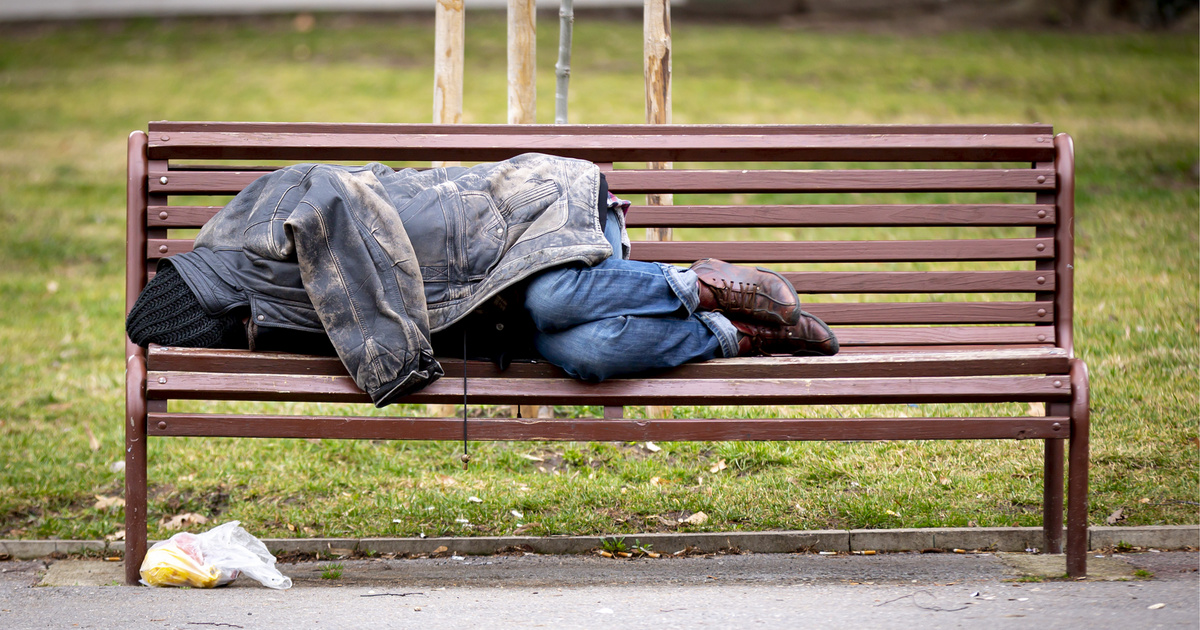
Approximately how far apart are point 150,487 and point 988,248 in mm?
3086

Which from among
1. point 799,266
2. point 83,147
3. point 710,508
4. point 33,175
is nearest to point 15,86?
point 83,147

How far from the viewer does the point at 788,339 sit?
3.36m

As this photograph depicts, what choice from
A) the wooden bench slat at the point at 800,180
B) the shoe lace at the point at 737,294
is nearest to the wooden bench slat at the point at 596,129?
the wooden bench slat at the point at 800,180

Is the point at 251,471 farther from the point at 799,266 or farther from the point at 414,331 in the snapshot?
the point at 799,266

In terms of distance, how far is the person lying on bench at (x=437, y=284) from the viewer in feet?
9.78

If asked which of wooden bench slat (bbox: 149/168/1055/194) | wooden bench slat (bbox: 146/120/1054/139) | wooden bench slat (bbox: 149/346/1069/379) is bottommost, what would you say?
wooden bench slat (bbox: 149/346/1069/379)

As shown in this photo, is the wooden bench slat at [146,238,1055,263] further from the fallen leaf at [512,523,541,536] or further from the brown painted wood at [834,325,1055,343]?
the fallen leaf at [512,523,541,536]

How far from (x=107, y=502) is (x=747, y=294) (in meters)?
2.46

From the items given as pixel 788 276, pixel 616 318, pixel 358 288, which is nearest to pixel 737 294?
pixel 616 318

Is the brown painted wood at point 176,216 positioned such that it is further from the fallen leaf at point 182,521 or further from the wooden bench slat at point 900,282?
the wooden bench slat at point 900,282

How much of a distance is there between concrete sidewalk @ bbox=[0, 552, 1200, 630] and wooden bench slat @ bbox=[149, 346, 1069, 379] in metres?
0.60

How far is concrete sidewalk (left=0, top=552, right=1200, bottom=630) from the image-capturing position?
9.46ft

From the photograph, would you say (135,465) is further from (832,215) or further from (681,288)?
(832,215)

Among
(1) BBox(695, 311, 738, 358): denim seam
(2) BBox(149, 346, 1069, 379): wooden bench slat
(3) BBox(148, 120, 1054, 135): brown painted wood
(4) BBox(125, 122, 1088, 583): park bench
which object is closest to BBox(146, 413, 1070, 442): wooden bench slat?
(4) BBox(125, 122, 1088, 583): park bench
